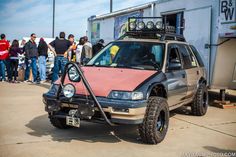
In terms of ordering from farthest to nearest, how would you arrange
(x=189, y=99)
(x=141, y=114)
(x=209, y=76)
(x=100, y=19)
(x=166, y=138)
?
(x=100, y=19) < (x=209, y=76) < (x=189, y=99) < (x=166, y=138) < (x=141, y=114)

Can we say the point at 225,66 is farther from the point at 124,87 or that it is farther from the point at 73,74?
the point at 73,74

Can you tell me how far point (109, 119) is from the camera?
4930mm

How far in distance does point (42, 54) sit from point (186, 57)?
7871 millimetres

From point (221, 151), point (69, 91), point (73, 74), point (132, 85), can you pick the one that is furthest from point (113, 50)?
point (221, 151)

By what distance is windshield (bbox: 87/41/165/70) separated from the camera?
5973 millimetres

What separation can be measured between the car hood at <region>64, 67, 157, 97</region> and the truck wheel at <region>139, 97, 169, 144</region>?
1.29 feet

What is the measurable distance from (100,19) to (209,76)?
7.93 meters

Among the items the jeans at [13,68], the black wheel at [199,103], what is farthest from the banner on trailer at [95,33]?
the black wheel at [199,103]

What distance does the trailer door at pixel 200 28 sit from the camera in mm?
8891

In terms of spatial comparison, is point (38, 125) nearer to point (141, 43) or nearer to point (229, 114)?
point (141, 43)

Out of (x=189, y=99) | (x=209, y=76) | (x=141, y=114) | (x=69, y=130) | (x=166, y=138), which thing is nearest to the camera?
(x=141, y=114)

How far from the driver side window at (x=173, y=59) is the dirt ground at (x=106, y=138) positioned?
3.73ft

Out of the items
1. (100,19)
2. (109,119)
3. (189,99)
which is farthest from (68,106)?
(100,19)

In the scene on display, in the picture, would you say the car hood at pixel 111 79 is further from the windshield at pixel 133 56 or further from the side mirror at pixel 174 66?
the side mirror at pixel 174 66
